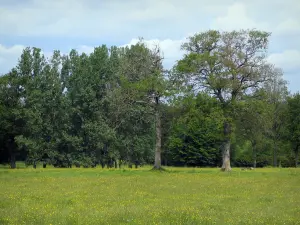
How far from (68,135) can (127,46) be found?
20.0 m

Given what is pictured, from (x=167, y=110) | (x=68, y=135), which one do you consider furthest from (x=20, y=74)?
(x=167, y=110)

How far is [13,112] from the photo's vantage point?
211 ft

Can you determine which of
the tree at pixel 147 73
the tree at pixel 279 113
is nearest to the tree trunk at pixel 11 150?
the tree at pixel 147 73

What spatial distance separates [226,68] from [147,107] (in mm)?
10575

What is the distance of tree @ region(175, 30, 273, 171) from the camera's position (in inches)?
1865

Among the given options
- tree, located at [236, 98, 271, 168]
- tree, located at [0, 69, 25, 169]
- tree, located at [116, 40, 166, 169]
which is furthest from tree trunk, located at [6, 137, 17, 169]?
tree, located at [236, 98, 271, 168]

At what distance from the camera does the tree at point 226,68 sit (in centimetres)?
4738

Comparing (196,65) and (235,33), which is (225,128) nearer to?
(196,65)

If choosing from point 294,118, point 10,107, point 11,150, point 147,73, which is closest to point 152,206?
point 147,73

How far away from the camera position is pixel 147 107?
4947 cm

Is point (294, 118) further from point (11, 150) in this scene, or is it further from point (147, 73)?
point (11, 150)

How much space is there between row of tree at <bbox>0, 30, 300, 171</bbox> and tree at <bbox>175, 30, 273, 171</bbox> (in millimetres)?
121

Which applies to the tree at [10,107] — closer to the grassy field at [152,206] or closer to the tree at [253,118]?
the tree at [253,118]

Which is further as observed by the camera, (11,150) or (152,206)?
(11,150)
